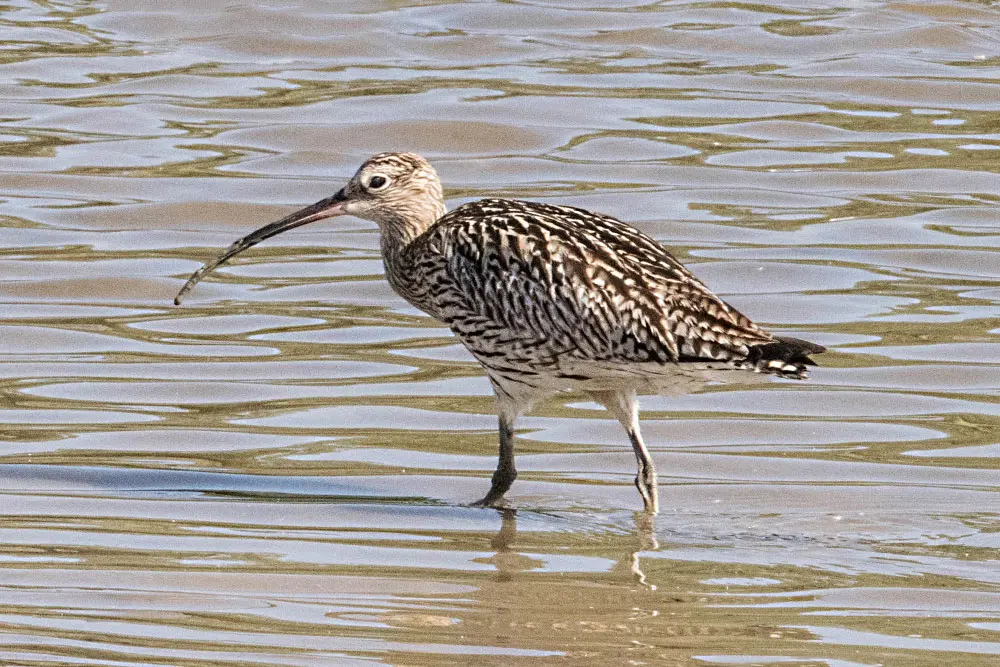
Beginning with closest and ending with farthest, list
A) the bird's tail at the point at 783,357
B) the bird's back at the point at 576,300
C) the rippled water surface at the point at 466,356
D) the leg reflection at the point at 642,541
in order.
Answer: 1. the rippled water surface at the point at 466,356
2. the leg reflection at the point at 642,541
3. the bird's tail at the point at 783,357
4. the bird's back at the point at 576,300

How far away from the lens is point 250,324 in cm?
1202

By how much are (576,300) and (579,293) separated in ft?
0.11

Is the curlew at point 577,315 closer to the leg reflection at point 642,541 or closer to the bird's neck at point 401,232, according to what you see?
the leg reflection at point 642,541

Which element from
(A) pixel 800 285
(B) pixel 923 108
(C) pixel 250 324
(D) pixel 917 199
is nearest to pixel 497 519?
(C) pixel 250 324

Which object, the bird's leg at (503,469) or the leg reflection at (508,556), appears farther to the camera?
the bird's leg at (503,469)

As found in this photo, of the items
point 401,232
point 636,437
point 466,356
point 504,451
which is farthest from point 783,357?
point 466,356

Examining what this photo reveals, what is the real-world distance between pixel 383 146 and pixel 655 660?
32.2 feet

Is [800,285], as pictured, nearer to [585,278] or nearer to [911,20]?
[585,278]

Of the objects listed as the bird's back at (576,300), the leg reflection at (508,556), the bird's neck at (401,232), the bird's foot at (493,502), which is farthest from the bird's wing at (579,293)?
the leg reflection at (508,556)

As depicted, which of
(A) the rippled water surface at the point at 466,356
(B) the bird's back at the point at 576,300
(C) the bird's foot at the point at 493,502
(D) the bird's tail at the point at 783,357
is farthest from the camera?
(C) the bird's foot at the point at 493,502

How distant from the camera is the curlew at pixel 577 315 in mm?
8586

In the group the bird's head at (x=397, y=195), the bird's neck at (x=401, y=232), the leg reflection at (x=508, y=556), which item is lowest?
the leg reflection at (x=508, y=556)

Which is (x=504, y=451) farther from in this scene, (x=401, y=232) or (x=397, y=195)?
(x=397, y=195)

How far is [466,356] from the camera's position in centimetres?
1143
